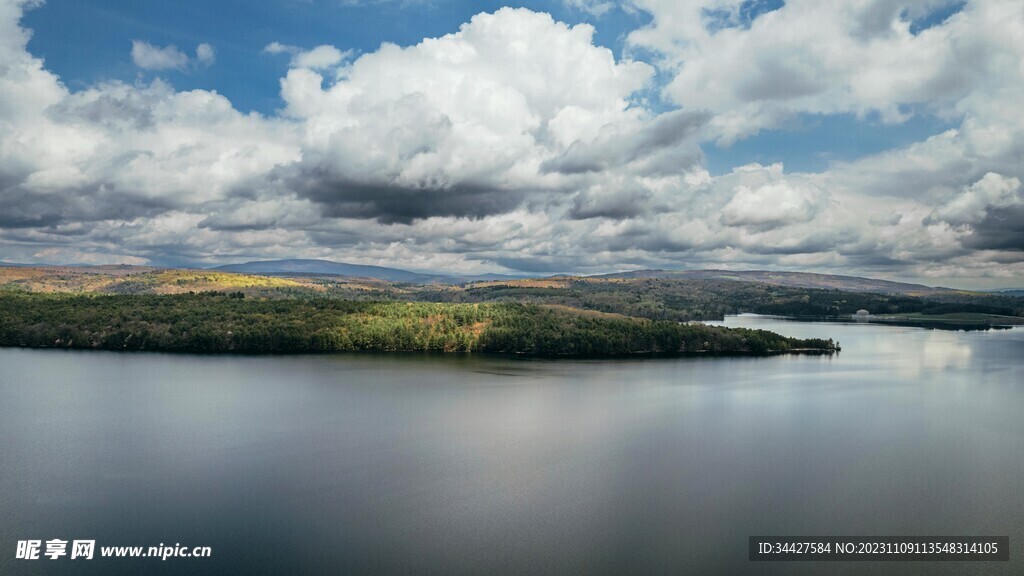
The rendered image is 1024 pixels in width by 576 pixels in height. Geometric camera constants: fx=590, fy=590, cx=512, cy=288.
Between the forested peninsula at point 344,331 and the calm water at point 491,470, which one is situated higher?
the forested peninsula at point 344,331

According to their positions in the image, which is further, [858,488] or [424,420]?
[424,420]

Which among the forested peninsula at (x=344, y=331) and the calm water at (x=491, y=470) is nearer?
the calm water at (x=491, y=470)

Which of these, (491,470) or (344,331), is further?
(344,331)

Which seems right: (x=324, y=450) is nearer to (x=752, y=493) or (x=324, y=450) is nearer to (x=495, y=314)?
(x=752, y=493)

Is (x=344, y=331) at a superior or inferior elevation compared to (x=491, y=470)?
superior

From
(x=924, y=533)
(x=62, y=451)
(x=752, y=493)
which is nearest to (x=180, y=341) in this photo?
(x=62, y=451)
